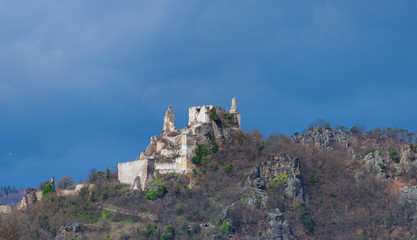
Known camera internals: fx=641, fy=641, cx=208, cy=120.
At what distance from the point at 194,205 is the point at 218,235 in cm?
652

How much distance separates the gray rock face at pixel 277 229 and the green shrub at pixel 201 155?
1301 centimetres

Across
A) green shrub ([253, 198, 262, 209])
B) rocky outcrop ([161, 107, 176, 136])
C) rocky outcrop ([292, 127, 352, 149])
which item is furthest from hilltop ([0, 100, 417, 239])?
rocky outcrop ([292, 127, 352, 149])

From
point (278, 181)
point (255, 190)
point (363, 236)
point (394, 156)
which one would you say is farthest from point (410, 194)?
point (255, 190)

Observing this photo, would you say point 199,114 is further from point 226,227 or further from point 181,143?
point 226,227

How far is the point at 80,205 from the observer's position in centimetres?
7688

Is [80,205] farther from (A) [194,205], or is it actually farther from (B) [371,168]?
(B) [371,168]

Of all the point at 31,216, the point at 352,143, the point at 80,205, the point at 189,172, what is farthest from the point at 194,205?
the point at 352,143

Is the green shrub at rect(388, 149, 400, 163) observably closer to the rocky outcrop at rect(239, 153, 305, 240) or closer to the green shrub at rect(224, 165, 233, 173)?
the rocky outcrop at rect(239, 153, 305, 240)

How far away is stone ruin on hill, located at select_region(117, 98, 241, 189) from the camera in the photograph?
78.8 metres

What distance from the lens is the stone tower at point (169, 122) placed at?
292 feet

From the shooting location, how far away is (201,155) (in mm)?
79000

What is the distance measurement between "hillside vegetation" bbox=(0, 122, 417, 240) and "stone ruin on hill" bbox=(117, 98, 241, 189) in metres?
1.23

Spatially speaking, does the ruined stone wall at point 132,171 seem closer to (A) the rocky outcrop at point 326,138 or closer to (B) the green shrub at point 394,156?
(B) the green shrub at point 394,156

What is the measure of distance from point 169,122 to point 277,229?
90.9 feet
